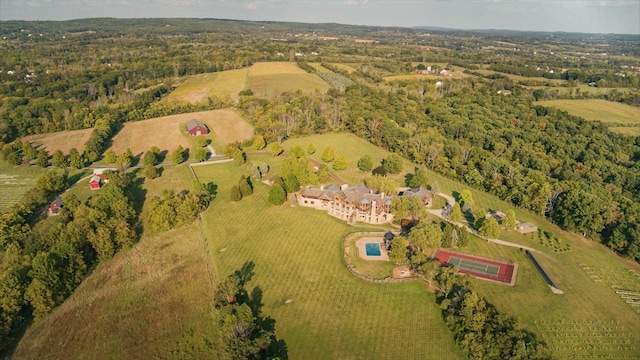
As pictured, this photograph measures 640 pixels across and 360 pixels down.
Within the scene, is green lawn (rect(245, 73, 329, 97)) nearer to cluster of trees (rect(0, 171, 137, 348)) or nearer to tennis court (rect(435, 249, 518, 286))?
cluster of trees (rect(0, 171, 137, 348))

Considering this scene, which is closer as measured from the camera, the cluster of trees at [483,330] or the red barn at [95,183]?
the cluster of trees at [483,330]

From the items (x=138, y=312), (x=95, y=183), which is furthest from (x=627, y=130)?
(x=95, y=183)

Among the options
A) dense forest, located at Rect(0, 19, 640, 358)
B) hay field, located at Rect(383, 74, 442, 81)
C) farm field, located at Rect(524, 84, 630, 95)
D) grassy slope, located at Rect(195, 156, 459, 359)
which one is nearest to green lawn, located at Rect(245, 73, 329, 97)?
dense forest, located at Rect(0, 19, 640, 358)

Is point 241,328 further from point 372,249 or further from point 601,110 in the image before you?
point 601,110

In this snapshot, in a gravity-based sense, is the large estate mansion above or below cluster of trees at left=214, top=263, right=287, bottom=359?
above

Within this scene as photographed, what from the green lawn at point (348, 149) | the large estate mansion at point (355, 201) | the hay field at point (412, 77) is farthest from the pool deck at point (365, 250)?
the hay field at point (412, 77)

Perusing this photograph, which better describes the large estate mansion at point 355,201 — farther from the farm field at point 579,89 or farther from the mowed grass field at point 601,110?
the farm field at point 579,89
